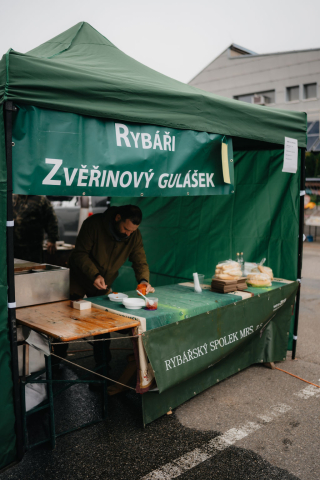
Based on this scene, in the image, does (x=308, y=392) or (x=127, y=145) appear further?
(x=308, y=392)

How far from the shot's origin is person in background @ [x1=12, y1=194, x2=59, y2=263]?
550 centimetres

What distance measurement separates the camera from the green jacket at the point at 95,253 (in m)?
3.83

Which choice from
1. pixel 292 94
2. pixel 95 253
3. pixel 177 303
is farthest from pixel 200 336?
pixel 292 94

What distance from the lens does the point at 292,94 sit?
21156 millimetres

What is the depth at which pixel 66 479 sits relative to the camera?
2.64 m

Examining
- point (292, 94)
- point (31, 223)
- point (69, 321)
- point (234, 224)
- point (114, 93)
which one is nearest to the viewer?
point (114, 93)

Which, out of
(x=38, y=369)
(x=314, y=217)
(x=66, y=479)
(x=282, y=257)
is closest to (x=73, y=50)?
(x=38, y=369)

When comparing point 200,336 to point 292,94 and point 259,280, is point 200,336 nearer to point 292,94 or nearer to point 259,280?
point 259,280

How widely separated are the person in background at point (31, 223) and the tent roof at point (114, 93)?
195cm

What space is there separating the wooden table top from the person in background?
2.35m

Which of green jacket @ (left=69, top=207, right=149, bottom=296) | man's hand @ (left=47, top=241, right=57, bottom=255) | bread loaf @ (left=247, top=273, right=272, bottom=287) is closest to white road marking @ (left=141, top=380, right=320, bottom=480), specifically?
bread loaf @ (left=247, top=273, right=272, bottom=287)

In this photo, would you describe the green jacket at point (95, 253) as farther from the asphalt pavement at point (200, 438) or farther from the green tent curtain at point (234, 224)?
the green tent curtain at point (234, 224)

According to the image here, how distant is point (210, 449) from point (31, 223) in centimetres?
380

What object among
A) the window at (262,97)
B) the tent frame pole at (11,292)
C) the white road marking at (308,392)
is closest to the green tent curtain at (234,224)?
the white road marking at (308,392)
